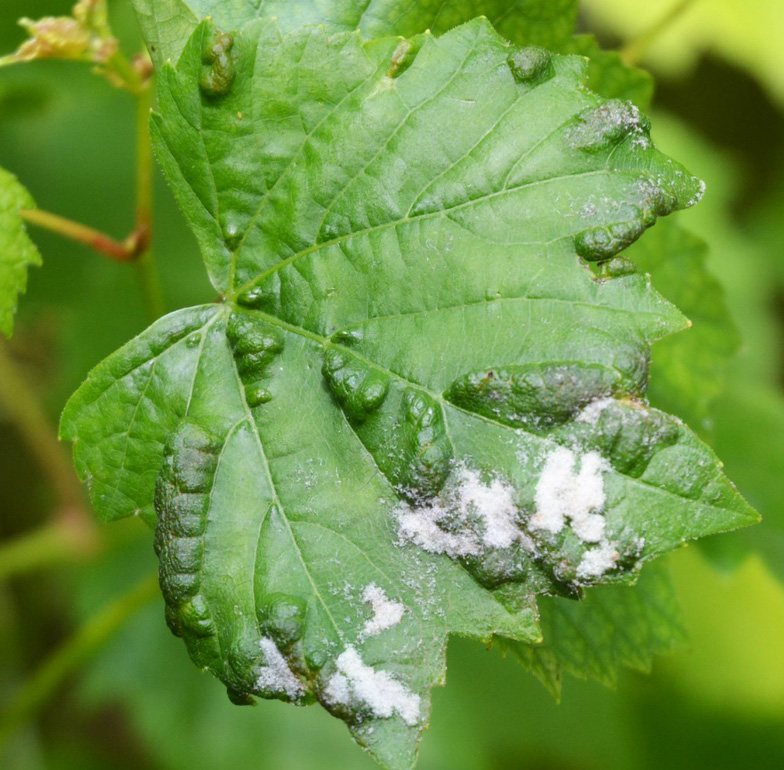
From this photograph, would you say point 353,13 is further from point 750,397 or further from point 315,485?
point 750,397

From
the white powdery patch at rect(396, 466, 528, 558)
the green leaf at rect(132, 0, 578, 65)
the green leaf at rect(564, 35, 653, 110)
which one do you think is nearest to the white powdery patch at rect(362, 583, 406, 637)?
the white powdery patch at rect(396, 466, 528, 558)

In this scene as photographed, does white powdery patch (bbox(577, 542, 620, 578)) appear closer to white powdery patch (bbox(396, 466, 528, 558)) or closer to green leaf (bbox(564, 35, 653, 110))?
white powdery patch (bbox(396, 466, 528, 558))

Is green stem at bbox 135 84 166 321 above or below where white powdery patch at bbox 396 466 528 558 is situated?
below

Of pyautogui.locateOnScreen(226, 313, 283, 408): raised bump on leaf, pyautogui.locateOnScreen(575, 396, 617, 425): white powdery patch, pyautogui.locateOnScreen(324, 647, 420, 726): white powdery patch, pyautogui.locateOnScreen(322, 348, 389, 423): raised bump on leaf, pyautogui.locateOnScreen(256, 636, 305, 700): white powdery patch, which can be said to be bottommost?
pyautogui.locateOnScreen(256, 636, 305, 700): white powdery patch

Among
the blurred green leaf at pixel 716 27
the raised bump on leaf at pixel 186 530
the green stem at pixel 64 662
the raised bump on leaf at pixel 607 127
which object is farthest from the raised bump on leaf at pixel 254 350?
the blurred green leaf at pixel 716 27

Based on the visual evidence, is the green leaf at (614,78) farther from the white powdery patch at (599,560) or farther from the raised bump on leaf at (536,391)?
the white powdery patch at (599,560)

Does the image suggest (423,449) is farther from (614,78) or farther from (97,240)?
(614,78)

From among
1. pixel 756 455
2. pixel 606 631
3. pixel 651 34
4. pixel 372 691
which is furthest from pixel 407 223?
pixel 756 455

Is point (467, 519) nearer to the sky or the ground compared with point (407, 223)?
nearer to the ground

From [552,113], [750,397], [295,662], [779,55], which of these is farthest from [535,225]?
[779,55]
